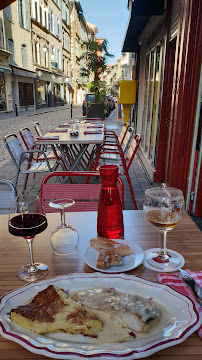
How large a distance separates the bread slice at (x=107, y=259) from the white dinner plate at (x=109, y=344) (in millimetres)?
96

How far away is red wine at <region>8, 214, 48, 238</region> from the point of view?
3.29 ft

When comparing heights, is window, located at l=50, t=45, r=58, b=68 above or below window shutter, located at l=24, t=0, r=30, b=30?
below

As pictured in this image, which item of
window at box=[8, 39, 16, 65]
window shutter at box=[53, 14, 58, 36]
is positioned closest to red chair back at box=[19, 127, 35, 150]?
window at box=[8, 39, 16, 65]

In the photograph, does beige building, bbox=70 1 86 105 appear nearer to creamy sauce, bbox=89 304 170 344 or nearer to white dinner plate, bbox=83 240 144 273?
white dinner plate, bbox=83 240 144 273

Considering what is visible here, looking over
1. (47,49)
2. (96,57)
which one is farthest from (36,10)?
(96,57)

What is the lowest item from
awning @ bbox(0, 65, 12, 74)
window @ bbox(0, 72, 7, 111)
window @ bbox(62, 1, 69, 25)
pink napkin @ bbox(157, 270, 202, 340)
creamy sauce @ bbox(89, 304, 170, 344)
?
pink napkin @ bbox(157, 270, 202, 340)

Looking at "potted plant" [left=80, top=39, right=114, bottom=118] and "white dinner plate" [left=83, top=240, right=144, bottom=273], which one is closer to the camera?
"white dinner plate" [left=83, top=240, right=144, bottom=273]

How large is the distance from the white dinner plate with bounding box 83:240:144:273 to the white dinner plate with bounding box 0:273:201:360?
88mm

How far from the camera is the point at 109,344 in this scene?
0.67m

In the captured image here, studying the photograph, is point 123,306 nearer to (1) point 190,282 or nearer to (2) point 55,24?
(1) point 190,282

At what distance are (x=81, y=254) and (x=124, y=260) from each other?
19cm

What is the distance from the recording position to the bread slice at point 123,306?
71cm

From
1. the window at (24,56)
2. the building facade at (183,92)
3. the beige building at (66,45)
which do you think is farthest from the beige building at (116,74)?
the beige building at (66,45)

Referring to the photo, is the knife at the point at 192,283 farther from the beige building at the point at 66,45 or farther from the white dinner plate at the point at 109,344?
the beige building at the point at 66,45
